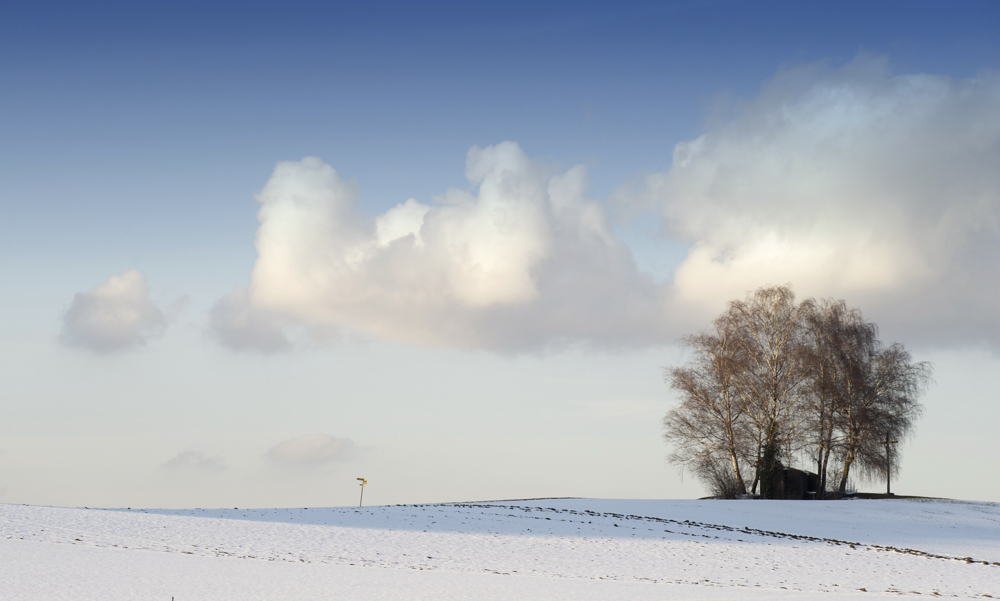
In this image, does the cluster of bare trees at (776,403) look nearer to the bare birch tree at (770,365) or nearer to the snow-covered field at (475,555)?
the bare birch tree at (770,365)

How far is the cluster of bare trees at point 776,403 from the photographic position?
118 ft

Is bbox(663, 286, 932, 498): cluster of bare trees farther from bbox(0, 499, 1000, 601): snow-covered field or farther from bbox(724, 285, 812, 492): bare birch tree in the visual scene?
bbox(0, 499, 1000, 601): snow-covered field

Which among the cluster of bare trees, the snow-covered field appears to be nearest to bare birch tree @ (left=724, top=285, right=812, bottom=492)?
the cluster of bare trees

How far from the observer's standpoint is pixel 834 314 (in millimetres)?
38219

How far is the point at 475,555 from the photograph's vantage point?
56.8ft

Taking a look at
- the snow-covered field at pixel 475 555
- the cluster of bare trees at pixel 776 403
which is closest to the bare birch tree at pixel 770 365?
the cluster of bare trees at pixel 776 403

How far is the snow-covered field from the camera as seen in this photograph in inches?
531

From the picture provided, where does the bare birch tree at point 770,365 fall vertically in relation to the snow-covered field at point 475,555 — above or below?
above

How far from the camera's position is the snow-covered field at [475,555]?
13500 mm

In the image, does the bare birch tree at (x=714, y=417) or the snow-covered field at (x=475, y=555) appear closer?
the snow-covered field at (x=475, y=555)

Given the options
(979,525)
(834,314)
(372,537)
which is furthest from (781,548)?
(834,314)

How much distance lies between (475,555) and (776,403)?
22.3 m

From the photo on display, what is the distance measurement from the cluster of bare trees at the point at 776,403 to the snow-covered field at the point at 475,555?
9.26 m

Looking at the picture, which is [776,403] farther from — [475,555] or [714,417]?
[475,555]
